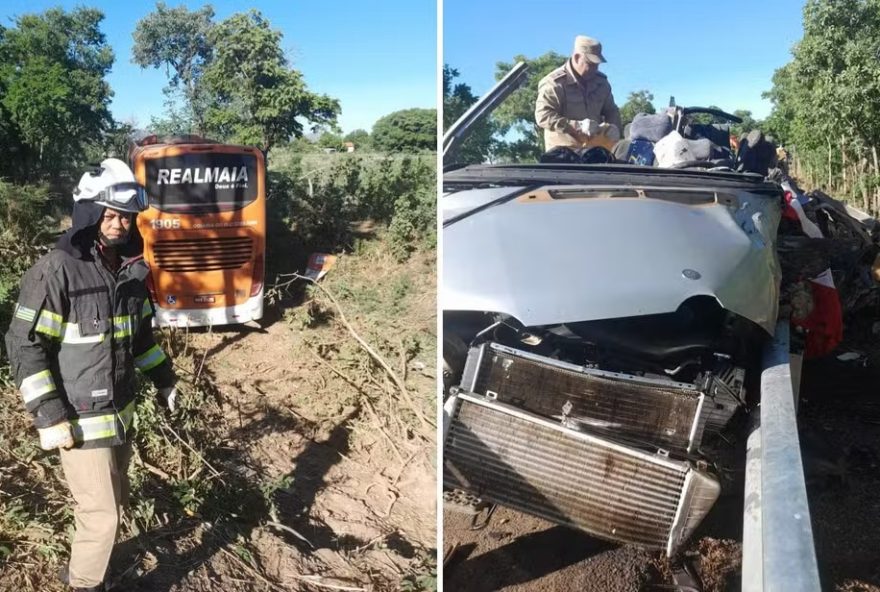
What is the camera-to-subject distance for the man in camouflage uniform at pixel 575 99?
3.97ft

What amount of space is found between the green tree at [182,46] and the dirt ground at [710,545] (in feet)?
15.6

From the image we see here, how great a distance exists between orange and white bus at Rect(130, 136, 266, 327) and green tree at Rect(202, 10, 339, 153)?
146 centimetres

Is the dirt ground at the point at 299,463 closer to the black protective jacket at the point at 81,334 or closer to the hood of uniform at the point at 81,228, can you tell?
the black protective jacket at the point at 81,334

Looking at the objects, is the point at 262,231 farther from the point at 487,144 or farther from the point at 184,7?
the point at 487,144

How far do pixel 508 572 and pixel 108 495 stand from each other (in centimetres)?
158

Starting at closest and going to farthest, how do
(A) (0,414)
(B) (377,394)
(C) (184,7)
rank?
(A) (0,414), (B) (377,394), (C) (184,7)

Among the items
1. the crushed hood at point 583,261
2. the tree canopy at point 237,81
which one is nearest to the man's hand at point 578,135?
the crushed hood at point 583,261

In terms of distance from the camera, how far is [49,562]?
2705mm

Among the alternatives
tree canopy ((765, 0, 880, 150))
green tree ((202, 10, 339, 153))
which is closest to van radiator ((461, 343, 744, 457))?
tree canopy ((765, 0, 880, 150))

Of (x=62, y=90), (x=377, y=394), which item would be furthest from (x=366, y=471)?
(x=62, y=90)

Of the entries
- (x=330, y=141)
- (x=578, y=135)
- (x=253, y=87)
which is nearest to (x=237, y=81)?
(x=253, y=87)

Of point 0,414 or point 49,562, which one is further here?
point 0,414

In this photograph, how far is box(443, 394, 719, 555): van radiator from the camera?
3.59 ft

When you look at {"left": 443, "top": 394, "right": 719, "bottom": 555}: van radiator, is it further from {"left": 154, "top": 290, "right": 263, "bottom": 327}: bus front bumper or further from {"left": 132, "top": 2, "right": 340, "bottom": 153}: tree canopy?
{"left": 132, "top": 2, "right": 340, "bottom": 153}: tree canopy
